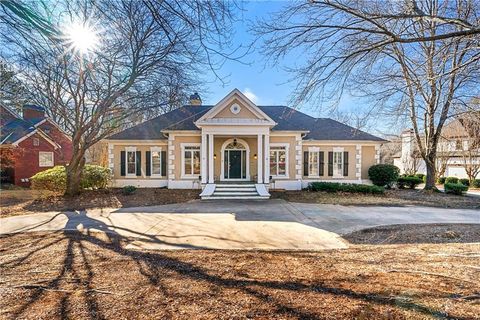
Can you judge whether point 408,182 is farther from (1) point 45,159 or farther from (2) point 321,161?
(1) point 45,159

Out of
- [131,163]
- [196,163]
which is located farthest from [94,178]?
[196,163]

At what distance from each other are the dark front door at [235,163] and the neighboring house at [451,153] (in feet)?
39.8

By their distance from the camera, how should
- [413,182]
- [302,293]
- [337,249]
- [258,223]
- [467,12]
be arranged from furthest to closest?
[413,182]
[258,223]
[467,12]
[337,249]
[302,293]

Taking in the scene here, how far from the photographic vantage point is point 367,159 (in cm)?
1714

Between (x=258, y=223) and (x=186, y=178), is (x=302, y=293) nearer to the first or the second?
(x=258, y=223)

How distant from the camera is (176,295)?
3.12 m

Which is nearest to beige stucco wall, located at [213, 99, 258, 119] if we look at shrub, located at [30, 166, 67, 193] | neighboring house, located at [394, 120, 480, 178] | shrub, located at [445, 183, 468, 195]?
shrub, located at [30, 166, 67, 193]

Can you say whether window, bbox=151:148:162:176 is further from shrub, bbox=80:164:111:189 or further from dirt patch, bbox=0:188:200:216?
shrub, bbox=80:164:111:189

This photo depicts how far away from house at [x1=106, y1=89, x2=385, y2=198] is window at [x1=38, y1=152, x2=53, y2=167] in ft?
29.7

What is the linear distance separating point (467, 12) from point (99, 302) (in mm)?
9452

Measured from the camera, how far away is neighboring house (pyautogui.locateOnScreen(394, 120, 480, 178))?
2188 centimetres

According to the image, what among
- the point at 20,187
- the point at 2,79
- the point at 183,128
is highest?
the point at 2,79

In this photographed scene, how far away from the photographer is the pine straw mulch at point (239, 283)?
9.01 ft

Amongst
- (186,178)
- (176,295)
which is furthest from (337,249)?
(186,178)
